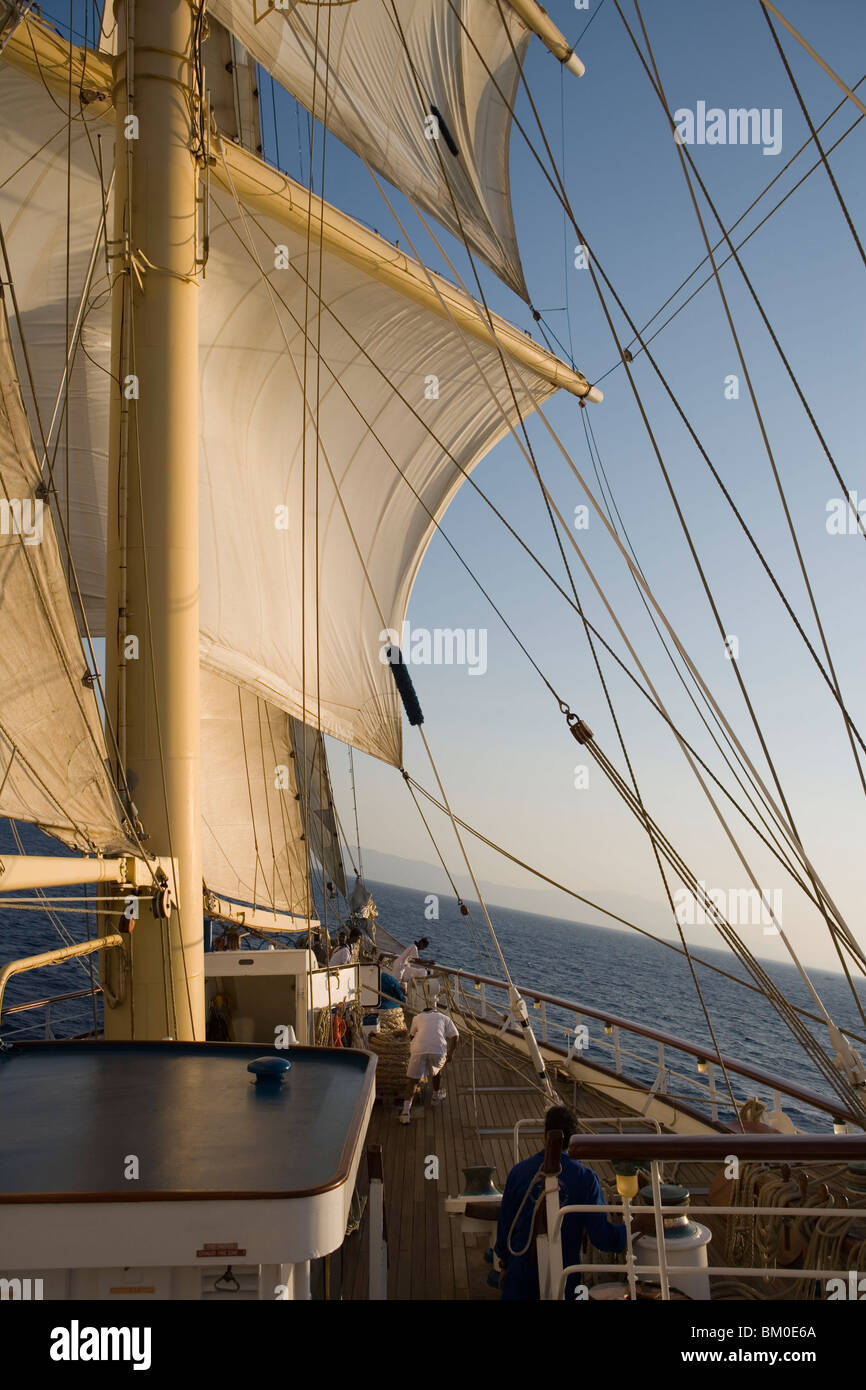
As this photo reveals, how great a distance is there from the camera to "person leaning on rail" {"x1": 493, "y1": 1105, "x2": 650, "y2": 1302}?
3.57 meters

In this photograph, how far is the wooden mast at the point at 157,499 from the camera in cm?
630

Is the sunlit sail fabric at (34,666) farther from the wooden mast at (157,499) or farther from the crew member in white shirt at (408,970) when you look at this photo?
the crew member in white shirt at (408,970)

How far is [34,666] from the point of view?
4.94m

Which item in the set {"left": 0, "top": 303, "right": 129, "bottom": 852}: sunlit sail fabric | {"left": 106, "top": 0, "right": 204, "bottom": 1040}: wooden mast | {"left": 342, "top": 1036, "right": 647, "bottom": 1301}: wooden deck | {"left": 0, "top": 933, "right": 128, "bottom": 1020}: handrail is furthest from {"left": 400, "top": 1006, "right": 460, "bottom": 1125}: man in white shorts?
{"left": 0, "top": 303, "right": 129, "bottom": 852}: sunlit sail fabric

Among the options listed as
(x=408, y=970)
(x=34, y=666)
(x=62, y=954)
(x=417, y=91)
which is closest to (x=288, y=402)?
(x=417, y=91)

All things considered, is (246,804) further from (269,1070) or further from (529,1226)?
(529,1226)

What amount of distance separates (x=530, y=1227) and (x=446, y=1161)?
4043 mm

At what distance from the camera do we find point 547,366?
14.2 metres

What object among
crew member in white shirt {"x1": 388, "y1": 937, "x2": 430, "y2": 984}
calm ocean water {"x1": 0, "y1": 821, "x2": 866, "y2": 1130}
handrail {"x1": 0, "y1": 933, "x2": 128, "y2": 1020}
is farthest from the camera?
calm ocean water {"x1": 0, "y1": 821, "x2": 866, "y2": 1130}

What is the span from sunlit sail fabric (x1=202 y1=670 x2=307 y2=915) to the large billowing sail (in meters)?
3.76

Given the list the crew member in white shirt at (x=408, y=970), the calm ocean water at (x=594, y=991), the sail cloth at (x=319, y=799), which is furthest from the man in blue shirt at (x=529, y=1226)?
the sail cloth at (x=319, y=799)

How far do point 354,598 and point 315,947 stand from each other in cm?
553

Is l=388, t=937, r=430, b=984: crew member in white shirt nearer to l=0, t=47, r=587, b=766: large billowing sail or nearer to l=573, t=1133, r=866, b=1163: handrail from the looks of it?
A: l=0, t=47, r=587, b=766: large billowing sail
